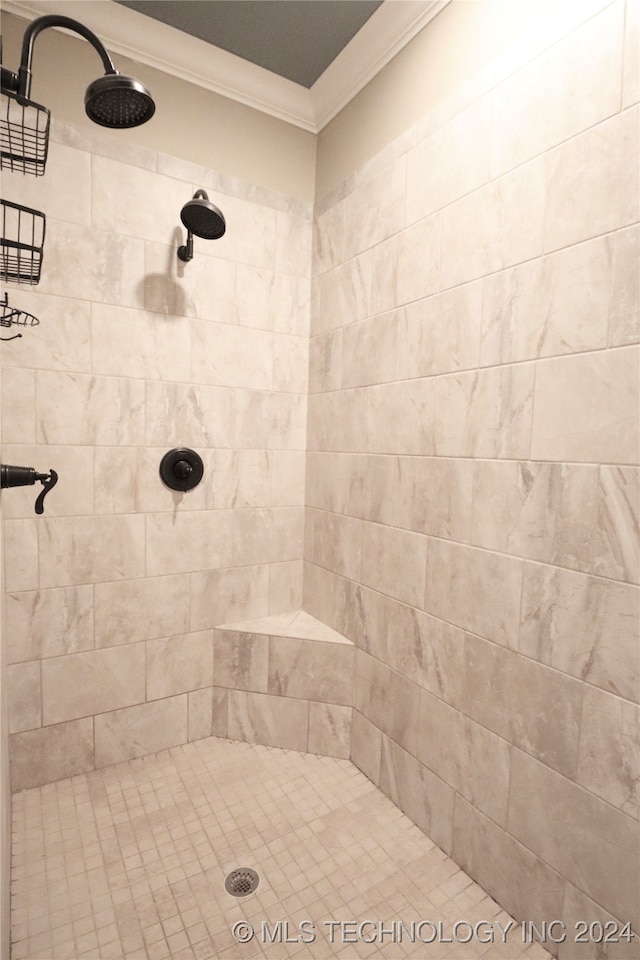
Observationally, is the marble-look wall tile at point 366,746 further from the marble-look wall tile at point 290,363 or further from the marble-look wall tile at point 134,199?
the marble-look wall tile at point 134,199

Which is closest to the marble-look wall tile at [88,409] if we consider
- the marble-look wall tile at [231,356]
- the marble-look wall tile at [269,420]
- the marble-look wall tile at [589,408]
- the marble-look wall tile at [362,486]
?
the marble-look wall tile at [231,356]

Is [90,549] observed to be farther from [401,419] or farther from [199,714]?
[401,419]

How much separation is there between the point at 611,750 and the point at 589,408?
752mm

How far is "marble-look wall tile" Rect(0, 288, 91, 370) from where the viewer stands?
1578mm

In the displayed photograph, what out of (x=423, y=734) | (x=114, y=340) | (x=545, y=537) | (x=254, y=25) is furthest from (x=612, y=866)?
(x=254, y=25)

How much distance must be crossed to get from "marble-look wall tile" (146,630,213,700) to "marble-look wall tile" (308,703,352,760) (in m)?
0.46

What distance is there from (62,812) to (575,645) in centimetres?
166

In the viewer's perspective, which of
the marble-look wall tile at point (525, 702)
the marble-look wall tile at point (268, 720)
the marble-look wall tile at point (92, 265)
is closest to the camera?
the marble-look wall tile at point (525, 702)

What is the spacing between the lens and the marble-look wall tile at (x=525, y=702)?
3.79 ft

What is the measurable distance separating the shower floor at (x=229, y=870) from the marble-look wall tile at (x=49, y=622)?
0.49 metres

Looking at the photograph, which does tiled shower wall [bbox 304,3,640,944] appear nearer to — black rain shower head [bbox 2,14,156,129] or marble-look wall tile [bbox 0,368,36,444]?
black rain shower head [bbox 2,14,156,129]

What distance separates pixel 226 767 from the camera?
1848 millimetres

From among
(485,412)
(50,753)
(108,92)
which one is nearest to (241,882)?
(50,753)

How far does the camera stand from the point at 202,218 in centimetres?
162
